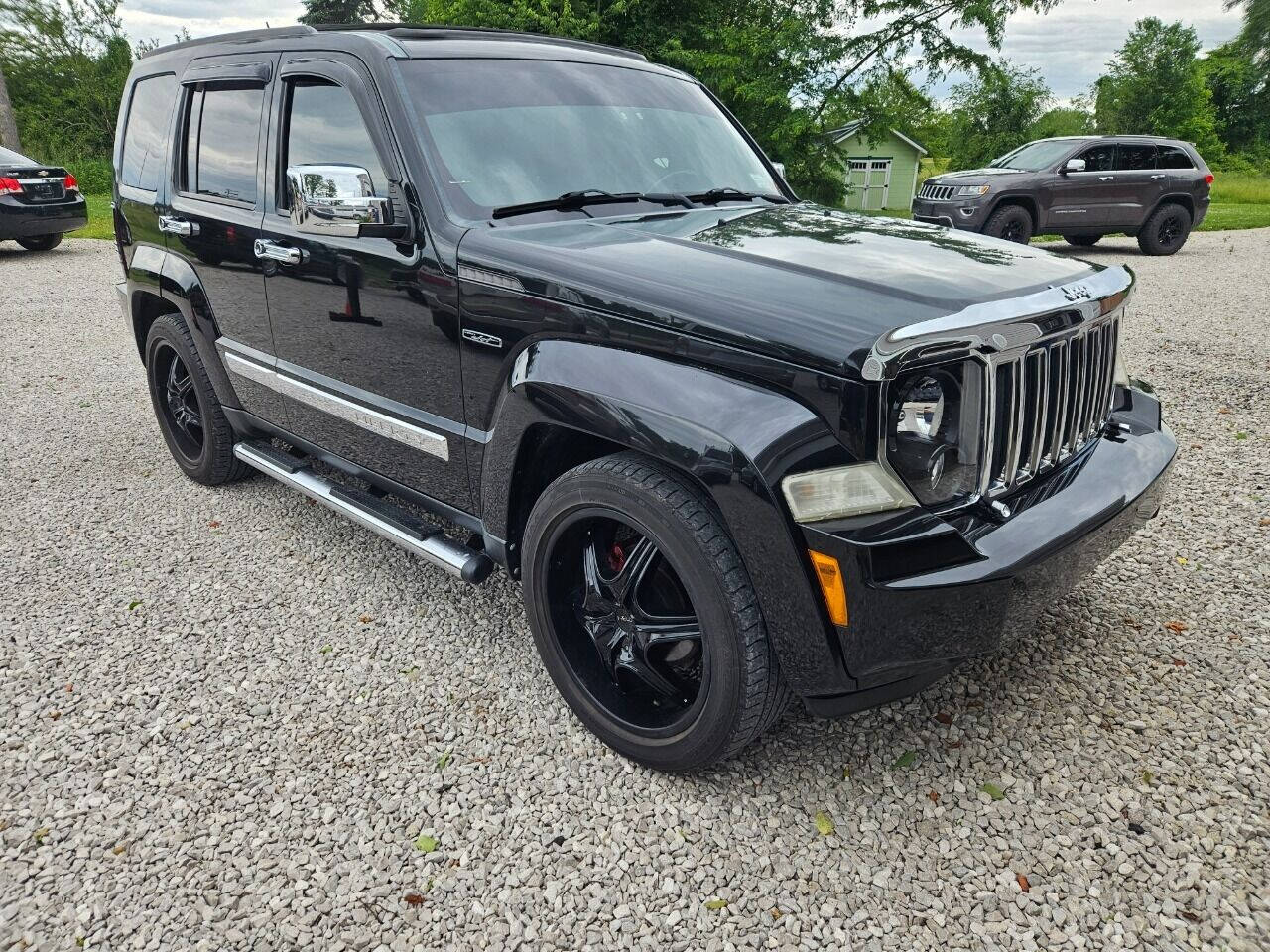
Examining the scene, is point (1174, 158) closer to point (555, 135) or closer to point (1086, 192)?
point (1086, 192)

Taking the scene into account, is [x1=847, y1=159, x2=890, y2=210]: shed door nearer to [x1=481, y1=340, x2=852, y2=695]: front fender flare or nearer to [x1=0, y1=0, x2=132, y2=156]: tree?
[x1=0, y1=0, x2=132, y2=156]: tree

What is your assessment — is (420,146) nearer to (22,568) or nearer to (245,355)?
(245,355)

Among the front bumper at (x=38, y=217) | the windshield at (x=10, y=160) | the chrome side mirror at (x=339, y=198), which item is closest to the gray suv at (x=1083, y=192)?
the chrome side mirror at (x=339, y=198)

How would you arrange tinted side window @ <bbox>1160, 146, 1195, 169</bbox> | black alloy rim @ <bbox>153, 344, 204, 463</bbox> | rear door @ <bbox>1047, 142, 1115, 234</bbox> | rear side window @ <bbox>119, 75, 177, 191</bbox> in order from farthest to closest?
tinted side window @ <bbox>1160, 146, 1195, 169</bbox> → rear door @ <bbox>1047, 142, 1115, 234</bbox> → black alloy rim @ <bbox>153, 344, 204, 463</bbox> → rear side window @ <bbox>119, 75, 177, 191</bbox>

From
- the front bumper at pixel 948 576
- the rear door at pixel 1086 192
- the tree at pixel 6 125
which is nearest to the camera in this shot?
the front bumper at pixel 948 576

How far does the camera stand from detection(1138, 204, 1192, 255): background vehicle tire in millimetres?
A: 13867

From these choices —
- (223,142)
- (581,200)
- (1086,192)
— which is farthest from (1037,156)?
(223,142)

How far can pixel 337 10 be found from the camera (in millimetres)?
47906

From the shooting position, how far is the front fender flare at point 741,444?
2004mm

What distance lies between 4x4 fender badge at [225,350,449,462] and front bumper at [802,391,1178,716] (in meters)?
1.53

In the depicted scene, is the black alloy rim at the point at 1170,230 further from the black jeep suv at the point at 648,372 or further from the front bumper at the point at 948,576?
the front bumper at the point at 948,576

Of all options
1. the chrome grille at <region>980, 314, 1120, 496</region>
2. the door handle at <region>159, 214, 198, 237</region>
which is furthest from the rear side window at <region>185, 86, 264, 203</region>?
the chrome grille at <region>980, 314, 1120, 496</region>

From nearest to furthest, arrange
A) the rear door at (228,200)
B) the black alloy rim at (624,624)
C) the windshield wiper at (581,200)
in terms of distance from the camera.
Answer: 1. the black alloy rim at (624,624)
2. the windshield wiper at (581,200)
3. the rear door at (228,200)

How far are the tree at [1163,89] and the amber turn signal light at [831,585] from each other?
5175 cm
